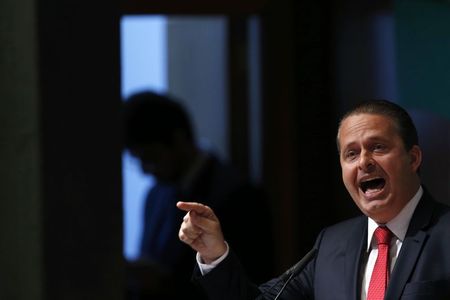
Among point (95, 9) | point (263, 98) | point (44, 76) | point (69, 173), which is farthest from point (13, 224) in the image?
point (263, 98)

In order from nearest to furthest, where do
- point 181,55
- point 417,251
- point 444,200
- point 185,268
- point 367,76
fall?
1. point 417,251
2. point 444,200
3. point 367,76
4. point 185,268
5. point 181,55

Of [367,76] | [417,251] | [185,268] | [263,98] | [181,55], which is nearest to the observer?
[417,251]

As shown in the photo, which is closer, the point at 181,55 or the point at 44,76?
the point at 44,76

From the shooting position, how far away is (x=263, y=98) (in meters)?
5.45

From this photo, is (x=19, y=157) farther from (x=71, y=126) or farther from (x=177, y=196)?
(x=177, y=196)

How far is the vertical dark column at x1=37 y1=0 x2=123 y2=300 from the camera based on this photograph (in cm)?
343

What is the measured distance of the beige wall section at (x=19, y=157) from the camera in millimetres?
3418

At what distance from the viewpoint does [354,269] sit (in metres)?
2.34

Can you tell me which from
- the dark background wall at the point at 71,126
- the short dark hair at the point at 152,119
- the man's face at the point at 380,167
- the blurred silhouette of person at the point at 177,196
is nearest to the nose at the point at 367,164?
the man's face at the point at 380,167

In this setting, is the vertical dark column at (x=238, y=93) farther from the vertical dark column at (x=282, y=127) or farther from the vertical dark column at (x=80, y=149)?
the vertical dark column at (x=80, y=149)

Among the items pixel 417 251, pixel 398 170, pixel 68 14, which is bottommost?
pixel 417 251

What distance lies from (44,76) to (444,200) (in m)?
1.27

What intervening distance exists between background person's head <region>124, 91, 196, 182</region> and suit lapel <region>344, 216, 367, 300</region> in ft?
7.67

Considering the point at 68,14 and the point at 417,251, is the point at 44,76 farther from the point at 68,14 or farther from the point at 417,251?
the point at 417,251
